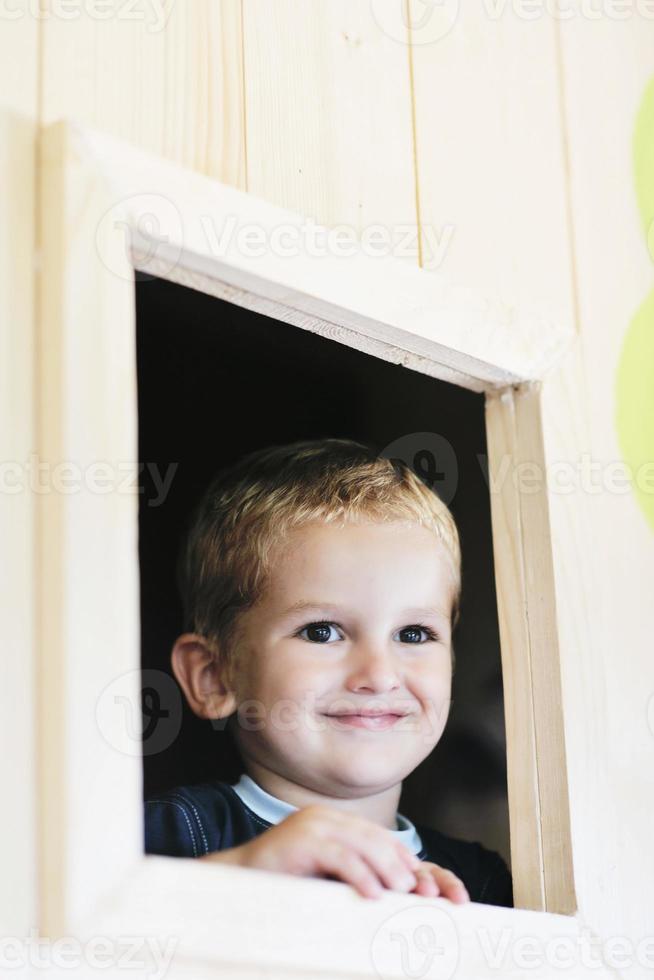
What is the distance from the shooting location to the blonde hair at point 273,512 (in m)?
1.18

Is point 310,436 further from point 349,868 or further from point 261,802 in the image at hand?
point 349,868

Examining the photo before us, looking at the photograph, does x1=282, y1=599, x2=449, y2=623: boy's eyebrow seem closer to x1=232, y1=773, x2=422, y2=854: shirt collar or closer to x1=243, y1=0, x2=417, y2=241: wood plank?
x1=232, y1=773, x2=422, y2=854: shirt collar

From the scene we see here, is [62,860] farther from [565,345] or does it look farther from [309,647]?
[565,345]

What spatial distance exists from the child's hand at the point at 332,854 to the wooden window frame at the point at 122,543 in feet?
0.08

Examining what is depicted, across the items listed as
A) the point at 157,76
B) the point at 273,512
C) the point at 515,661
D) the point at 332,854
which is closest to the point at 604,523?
the point at 515,661

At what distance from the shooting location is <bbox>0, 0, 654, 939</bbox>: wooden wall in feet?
2.81

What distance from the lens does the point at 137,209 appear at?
812 millimetres

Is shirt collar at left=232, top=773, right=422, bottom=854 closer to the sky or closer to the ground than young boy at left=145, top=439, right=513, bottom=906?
closer to the ground

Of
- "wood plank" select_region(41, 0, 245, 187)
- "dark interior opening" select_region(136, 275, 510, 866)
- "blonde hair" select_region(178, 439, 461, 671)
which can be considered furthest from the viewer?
"dark interior opening" select_region(136, 275, 510, 866)

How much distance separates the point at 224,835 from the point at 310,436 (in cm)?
51

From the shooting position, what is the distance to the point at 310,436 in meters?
1.50

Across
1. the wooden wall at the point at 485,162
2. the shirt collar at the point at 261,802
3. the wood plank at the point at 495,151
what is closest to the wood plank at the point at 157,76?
the wooden wall at the point at 485,162

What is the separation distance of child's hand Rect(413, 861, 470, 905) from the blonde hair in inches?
12.8

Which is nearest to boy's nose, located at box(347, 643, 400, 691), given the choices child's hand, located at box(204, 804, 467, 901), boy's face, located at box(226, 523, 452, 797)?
boy's face, located at box(226, 523, 452, 797)
